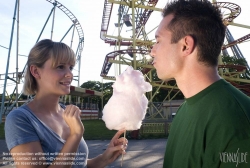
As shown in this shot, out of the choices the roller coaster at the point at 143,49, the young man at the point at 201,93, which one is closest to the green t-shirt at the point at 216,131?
the young man at the point at 201,93

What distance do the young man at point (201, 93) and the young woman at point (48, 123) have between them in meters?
0.68

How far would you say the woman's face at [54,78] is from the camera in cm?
202

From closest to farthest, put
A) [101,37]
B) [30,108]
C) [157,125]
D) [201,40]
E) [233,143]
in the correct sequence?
Result: [233,143] < [201,40] < [30,108] < [157,125] < [101,37]

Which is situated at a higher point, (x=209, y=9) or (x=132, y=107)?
(x=209, y=9)

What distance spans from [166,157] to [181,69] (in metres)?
0.63

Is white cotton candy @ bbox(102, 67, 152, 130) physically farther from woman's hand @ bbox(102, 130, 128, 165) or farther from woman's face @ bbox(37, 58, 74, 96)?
woman's face @ bbox(37, 58, 74, 96)

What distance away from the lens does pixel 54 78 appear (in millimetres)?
2025

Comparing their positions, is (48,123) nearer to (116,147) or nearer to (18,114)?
(18,114)

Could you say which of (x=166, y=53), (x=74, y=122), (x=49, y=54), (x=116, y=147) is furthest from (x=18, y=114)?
(x=166, y=53)

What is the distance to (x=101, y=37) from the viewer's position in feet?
86.0

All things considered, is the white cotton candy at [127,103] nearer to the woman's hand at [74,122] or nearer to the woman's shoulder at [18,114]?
the woman's hand at [74,122]

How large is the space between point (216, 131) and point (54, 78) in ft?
4.51

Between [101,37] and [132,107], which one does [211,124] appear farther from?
[101,37]

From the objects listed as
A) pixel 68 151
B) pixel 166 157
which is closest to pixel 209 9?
pixel 166 157
